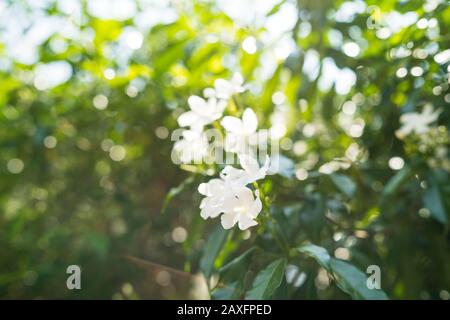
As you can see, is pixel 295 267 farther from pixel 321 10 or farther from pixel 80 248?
pixel 80 248

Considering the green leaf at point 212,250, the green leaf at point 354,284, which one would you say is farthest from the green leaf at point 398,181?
the green leaf at point 212,250

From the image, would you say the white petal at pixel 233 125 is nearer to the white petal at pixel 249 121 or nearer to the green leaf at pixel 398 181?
the white petal at pixel 249 121

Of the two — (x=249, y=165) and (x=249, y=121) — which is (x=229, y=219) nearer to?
(x=249, y=165)

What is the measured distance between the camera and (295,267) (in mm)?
1192

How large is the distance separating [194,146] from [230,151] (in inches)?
4.4

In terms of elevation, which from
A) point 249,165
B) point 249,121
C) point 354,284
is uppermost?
point 249,121

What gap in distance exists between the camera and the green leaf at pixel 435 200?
1109mm

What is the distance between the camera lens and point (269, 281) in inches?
33.5

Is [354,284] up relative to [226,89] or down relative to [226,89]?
down

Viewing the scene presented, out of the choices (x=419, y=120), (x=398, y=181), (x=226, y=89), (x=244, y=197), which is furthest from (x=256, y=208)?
(x=419, y=120)

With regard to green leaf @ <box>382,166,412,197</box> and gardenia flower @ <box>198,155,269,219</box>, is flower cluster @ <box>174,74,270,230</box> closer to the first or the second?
gardenia flower @ <box>198,155,269,219</box>

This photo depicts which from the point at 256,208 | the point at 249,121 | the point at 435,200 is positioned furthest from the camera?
the point at 435,200
